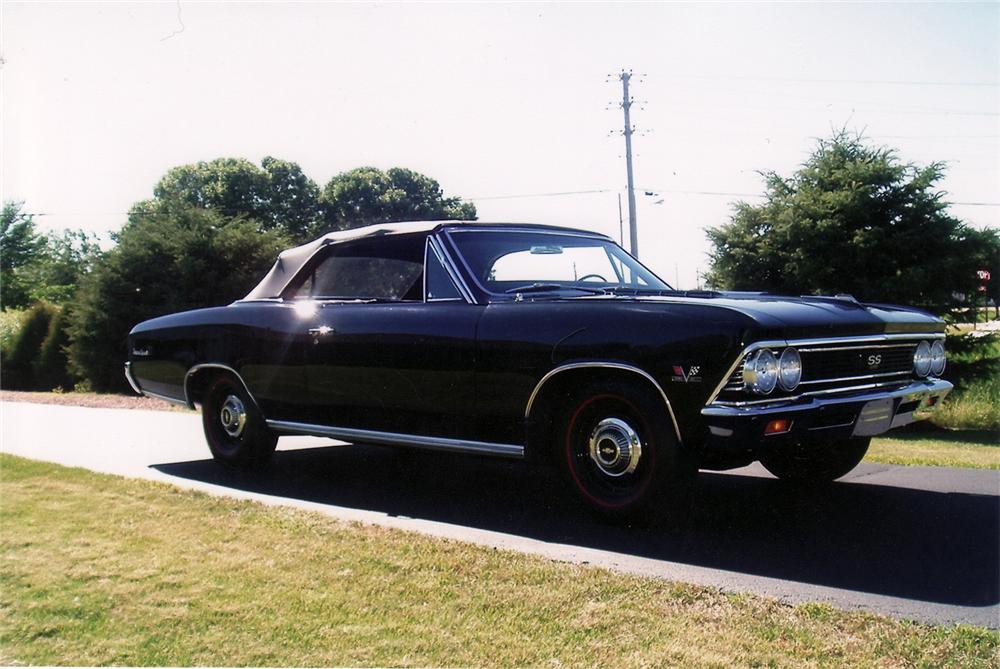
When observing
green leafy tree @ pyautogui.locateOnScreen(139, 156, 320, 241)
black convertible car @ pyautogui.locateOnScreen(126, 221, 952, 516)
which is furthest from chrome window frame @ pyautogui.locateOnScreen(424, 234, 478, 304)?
green leafy tree @ pyautogui.locateOnScreen(139, 156, 320, 241)

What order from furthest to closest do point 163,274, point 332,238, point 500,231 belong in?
point 163,274
point 332,238
point 500,231

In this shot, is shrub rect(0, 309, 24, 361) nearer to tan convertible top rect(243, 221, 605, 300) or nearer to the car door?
tan convertible top rect(243, 221, 605, 300)

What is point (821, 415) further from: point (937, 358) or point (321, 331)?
point (321, 331)

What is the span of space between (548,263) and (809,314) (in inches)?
71.1

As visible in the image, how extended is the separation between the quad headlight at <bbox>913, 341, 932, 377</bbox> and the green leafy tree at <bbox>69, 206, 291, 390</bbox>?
52.4ft

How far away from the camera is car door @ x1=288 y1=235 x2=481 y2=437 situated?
538 cm

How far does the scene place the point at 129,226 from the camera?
68.1 ft

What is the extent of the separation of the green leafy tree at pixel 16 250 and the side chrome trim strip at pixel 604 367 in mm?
29849

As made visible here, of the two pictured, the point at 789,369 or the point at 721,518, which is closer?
the point at 789,369

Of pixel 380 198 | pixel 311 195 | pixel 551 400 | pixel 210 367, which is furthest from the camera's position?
pixel 311 195

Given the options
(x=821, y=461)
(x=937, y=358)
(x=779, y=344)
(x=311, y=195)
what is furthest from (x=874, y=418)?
(x=311, y=195)

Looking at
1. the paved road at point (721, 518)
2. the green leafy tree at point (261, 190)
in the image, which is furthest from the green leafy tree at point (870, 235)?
the green leafy tree at point (261, 190)

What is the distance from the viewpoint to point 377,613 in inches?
135

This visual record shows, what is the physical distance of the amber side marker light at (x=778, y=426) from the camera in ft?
14.2
